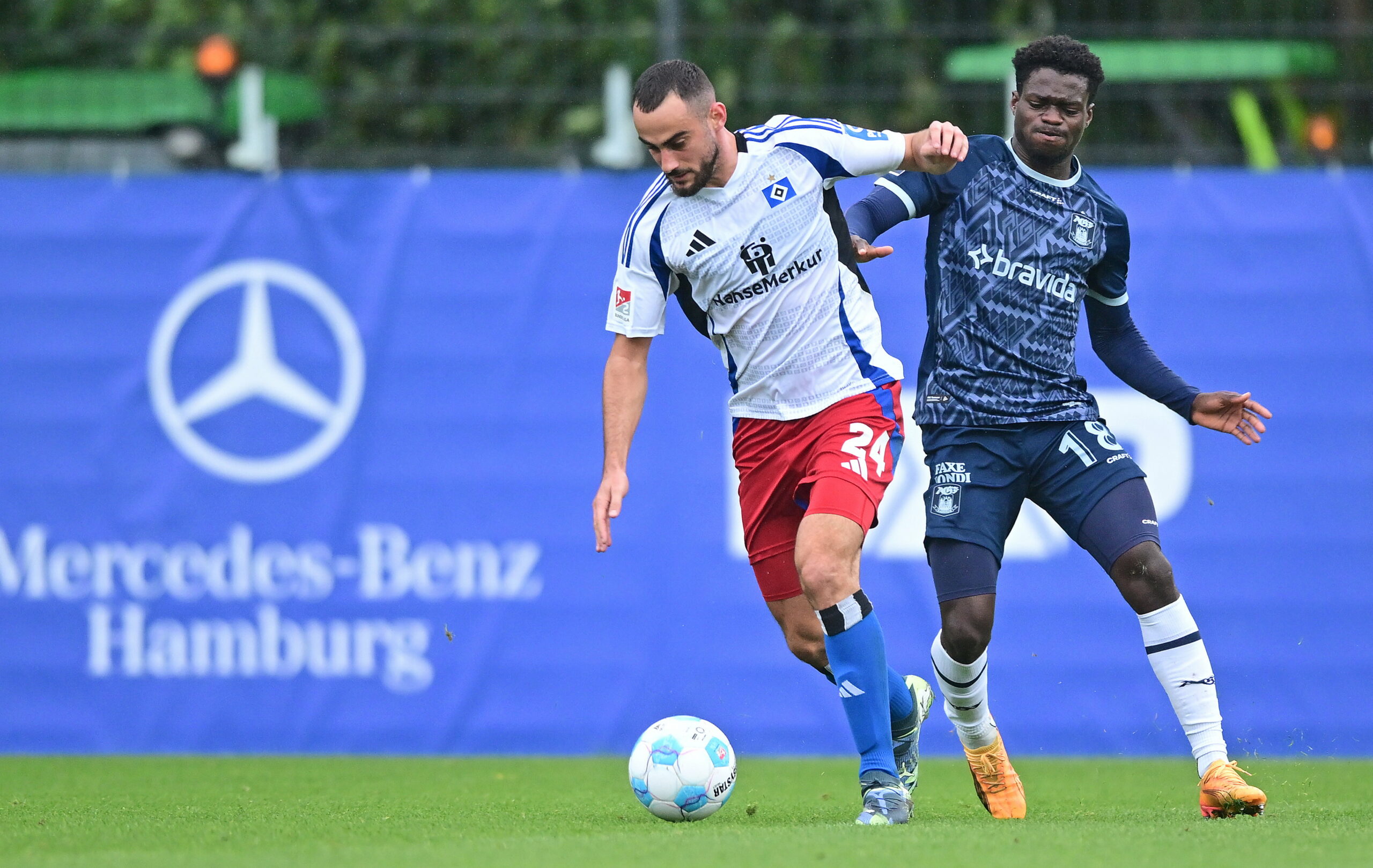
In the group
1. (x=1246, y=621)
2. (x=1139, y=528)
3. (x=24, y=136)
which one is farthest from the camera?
(x=24, y=136)

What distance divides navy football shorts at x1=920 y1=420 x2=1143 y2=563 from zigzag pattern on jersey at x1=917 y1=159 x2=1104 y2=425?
0.06 metres

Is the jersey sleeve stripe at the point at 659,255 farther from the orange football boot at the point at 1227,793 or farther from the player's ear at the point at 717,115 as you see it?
the orange football boot at the point at 1227,793

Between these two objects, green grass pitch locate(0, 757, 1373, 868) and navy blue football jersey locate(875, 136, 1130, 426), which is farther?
navy blue football jersey locate(875, 136, 1130, 426)

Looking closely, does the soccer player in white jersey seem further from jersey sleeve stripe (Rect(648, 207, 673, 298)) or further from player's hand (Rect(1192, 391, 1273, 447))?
player's hand (Rect(1192, 391, 1273, 447))

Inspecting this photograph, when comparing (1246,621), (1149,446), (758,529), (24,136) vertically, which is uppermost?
(24,136)

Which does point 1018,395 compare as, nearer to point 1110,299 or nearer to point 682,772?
point 1110,299

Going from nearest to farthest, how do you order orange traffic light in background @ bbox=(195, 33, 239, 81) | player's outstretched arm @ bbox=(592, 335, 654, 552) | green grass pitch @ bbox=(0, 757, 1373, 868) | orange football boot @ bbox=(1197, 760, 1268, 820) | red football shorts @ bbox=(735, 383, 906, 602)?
green grass pitch @ bbox=(0, 757, 1373, 868) → orange football boot @ bbox=(1197, 760, 1268, 820) → red football shorts @ bbox=(735, 383, 906, 602) → player's outstretched arm @ bbox=(592, 335, 654, 552) → orange traffic light in background @ bbox=(195, 33, 239, 81)

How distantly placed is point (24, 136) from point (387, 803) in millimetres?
5307

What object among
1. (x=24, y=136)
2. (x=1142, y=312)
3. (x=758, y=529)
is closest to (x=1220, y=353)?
(x=1142, y=312)

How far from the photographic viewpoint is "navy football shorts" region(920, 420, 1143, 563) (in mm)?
5691

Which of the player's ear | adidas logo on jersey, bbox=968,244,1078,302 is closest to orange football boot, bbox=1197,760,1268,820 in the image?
adidas logo on jersey, bbox=968,244,1078,302

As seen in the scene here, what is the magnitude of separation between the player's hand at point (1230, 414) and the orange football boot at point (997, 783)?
1344 mm

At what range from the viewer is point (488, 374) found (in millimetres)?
9047

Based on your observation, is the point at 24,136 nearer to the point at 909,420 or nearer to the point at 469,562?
the point at 469,562
